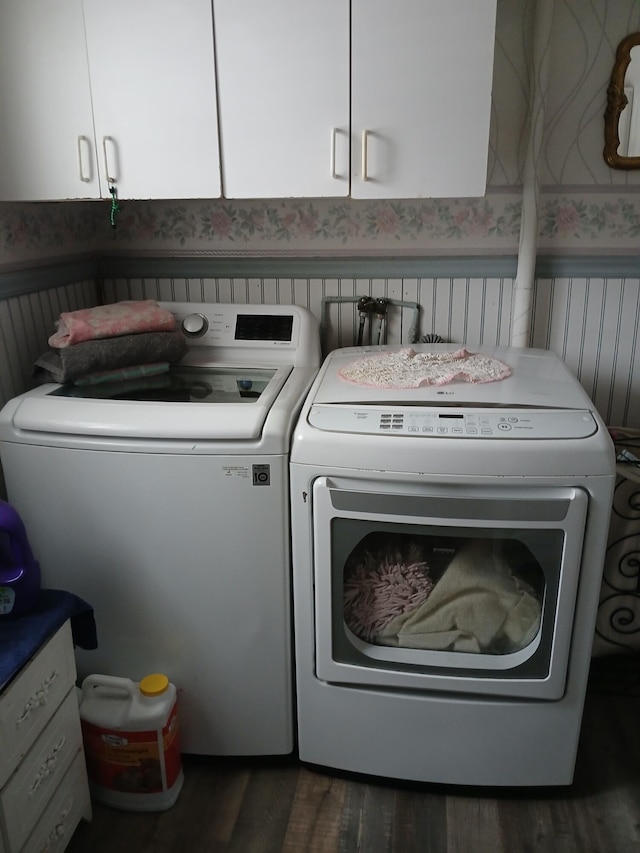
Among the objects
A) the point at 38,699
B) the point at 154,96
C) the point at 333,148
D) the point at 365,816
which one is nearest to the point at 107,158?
the point at 154,96

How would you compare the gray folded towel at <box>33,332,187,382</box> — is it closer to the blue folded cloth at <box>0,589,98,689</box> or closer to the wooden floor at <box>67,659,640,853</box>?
the blue folded cloth at <box>0,589,98,689</box>

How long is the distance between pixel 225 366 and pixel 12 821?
1144 mm

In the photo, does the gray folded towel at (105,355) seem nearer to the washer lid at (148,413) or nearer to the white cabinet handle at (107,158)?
the washer lid at (148,413)

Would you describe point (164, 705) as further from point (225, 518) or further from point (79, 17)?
point (79, 17)

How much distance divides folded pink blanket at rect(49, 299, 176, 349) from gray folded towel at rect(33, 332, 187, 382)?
19 mm

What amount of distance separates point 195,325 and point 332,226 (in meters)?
0.52

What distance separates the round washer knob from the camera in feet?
6.32

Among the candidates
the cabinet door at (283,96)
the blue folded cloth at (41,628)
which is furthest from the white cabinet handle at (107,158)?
the blue folded cloth at (41,628)

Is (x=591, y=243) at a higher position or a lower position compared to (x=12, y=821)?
higher

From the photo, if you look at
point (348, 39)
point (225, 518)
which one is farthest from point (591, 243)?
point (225, 518)

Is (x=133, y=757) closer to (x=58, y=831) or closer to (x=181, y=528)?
(x=58, y=831)

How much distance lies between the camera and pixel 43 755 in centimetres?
137

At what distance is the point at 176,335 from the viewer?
1.83m

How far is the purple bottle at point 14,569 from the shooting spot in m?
1.35
